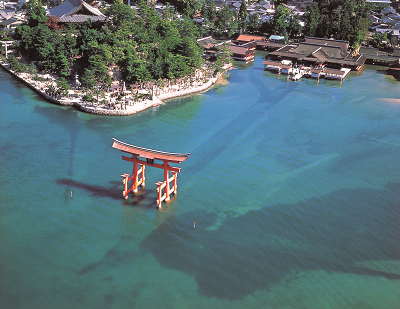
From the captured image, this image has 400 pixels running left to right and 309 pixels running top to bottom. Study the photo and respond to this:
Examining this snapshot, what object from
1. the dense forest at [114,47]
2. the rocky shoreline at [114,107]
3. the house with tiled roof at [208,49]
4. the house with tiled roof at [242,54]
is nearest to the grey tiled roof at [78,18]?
the dense forest at [114,47]

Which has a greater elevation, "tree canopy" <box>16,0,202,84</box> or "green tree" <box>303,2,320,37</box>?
"green tree" <box>303,2,320,37</box>

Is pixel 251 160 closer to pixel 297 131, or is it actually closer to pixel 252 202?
pixel 252 202

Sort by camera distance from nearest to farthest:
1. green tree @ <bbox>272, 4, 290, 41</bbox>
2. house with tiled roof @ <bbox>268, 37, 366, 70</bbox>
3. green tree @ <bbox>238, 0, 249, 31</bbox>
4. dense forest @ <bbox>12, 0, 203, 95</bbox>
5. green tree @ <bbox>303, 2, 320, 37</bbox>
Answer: dense forest @ <bbox>12, 0, 203, 95</bbox>
house with tiled roof @ <bbox>268, 37, 366, 70</bbox>
green tree @ <bbox>303, 2, 320, 37</bbox>
green tree @ <bbox>272, 4, 290, 41</bbox>
green tree @ <bbox>238, 0, 249, 31</bbox>

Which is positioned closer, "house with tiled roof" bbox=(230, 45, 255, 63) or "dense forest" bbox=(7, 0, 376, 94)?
"dense forest" bbox=(7, 0, 376, 94)

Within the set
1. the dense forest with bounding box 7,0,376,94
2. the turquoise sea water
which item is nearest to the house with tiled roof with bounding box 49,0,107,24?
the dense forest with bounding box 7,0,376,94

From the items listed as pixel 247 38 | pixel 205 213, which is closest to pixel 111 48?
pixel 205 213

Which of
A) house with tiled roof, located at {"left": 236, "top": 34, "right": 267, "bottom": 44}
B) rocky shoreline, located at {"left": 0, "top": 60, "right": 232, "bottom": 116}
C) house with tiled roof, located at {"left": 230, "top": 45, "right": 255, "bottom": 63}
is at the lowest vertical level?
rocky shoreline, located at {"left": 0, "top": 60, "right": 232, "bottom": 116}

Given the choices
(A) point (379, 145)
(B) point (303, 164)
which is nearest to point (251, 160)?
(B) point (303, 164)

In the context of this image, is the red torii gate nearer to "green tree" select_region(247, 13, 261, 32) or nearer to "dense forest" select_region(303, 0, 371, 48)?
"dense forest" select_region(303, 0, 371, 48)
